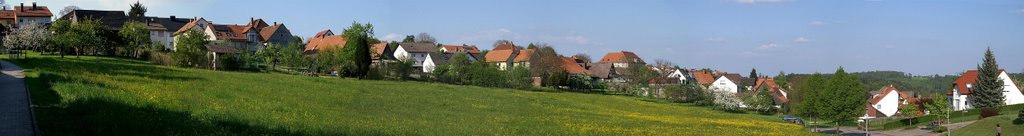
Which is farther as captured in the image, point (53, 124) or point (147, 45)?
point (147, 45)

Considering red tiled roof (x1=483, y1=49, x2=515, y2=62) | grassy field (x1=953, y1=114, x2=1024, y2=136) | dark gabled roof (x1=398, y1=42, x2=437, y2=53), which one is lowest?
grassy field (x1=953, y1=114, x2=1024, y2=136)

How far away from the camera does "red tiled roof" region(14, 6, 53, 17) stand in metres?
108

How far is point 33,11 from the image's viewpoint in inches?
4348

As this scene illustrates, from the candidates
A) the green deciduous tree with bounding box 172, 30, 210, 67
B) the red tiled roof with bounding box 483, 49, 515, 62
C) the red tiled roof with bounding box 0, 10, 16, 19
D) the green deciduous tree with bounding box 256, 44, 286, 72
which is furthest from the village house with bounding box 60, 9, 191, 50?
the red tiled roof with bounding box 483, 49, 515, 62

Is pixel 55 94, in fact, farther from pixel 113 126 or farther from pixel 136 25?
pixel 136 25

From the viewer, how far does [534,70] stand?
94.8 metres

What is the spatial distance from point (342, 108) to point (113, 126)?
13611mm

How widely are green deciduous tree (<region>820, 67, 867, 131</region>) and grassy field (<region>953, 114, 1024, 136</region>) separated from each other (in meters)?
6.73

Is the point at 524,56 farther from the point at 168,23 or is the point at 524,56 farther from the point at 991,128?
the point at 991,128

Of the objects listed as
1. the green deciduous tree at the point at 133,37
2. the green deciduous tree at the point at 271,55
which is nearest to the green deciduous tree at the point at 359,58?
the green deciduous tree at the point at 271,55

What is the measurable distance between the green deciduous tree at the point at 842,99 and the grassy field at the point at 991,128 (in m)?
6.73

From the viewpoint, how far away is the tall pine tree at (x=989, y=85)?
8869cm

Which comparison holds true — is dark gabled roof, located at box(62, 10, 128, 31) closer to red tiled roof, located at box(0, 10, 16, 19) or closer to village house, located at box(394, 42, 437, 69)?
red tiled roof, located at box(0, 10, 16, 19)

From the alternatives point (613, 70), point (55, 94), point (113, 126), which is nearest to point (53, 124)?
point (113, 126)
